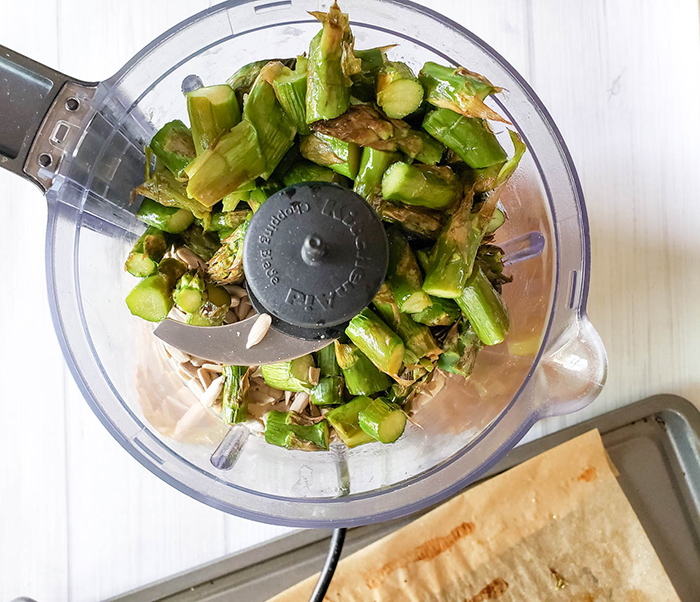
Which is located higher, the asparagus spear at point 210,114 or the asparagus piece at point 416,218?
the asparagus spear at point 210,114

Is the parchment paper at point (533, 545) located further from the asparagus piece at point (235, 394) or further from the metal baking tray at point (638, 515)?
the asparagus piece at point (235, 394)

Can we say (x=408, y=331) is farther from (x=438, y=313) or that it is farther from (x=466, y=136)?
(x=466, y=136)

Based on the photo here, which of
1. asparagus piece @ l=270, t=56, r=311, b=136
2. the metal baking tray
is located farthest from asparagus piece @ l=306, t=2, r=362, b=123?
the metal baking tray

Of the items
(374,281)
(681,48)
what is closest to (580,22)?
(681,48)

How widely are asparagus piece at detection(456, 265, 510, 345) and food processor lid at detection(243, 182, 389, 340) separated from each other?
100 millimetres

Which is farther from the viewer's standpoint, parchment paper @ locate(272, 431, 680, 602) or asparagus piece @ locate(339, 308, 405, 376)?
parchment paper @ locate(272, 431, 680, 602)

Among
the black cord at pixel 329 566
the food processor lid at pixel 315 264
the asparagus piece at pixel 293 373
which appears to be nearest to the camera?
the food processor lid at pixel 315 264

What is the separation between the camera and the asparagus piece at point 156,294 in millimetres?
583

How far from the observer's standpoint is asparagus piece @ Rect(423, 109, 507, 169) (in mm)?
548

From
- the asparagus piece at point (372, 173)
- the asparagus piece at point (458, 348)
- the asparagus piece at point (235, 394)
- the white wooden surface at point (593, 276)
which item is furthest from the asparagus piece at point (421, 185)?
the white wooden surface at point (593, 276)

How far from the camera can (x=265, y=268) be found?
20.3 inches

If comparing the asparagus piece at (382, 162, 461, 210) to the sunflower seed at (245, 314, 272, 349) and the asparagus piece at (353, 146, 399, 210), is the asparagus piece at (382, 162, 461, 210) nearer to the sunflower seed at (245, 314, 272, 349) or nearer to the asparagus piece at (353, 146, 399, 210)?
the asparagus piece at (353, 146, 399, 210)

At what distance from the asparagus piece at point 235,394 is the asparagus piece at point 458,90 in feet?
0.96

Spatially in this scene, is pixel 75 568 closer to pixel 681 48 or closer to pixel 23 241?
pixel 23 241
